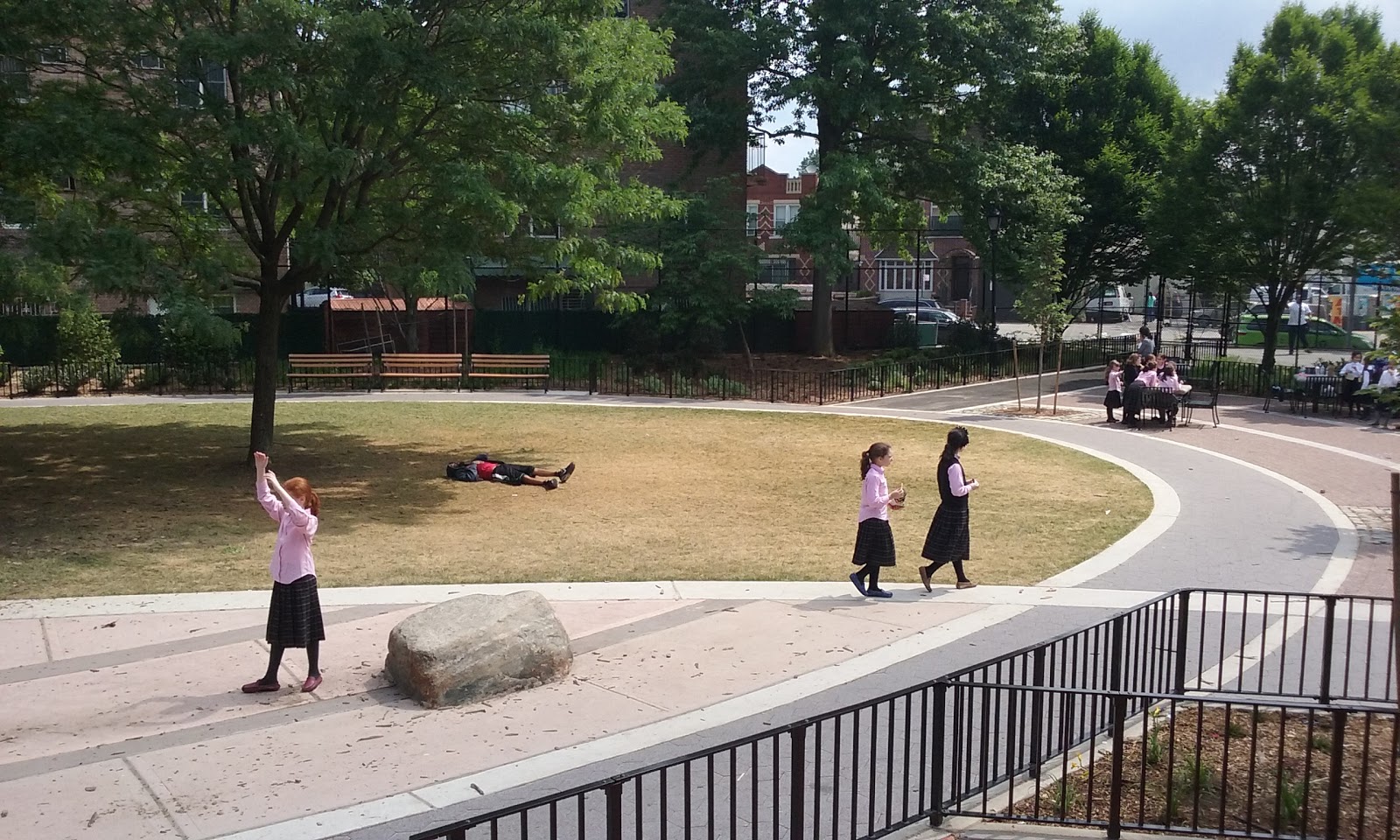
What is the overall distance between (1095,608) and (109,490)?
510 inches

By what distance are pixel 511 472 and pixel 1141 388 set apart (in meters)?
13.8

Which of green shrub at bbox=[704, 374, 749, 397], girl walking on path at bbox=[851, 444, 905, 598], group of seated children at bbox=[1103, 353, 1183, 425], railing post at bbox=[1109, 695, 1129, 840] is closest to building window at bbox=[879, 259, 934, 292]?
green shrub at bbox=[704, 374, 749, 397]

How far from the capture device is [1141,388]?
23047mm

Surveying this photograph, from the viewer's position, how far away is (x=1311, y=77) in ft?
90.2

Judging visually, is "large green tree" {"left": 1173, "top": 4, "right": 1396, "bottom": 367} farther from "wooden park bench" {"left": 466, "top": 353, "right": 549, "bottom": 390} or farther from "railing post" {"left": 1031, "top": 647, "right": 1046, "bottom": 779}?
"railing post" {"left": 1031, "top": 647, "right": 1046, "bottom": 779}

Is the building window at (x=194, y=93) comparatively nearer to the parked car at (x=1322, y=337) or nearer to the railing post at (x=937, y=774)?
the railing post at (x=937, y=774)

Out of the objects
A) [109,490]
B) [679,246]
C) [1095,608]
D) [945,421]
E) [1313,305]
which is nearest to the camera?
[1095,608]

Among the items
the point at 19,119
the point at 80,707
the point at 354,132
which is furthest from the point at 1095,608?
the point at 19,119

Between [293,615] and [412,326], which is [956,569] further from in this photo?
[412,326]

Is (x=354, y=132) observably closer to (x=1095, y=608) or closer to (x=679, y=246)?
(x=1095, y=608)

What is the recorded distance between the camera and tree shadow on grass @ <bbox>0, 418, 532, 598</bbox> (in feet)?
37.6

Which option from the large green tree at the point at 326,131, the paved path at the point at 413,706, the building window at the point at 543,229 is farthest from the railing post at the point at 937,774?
the building window at the point at 543,229

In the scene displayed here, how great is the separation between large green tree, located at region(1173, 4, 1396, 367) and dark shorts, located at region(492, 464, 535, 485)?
66.2ft

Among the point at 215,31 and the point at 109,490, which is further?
the point at 109,490
